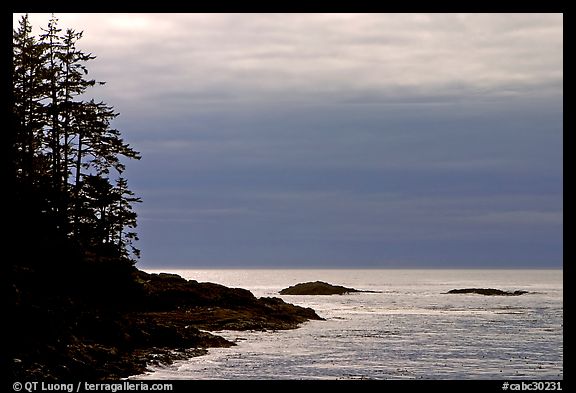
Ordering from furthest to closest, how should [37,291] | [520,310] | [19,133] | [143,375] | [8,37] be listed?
[520,310] → [19,133] → [37,291] → [143,375] → [8,37]

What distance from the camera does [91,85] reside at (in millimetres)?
54562

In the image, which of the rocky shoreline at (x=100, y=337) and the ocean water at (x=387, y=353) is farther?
the ocean water at (x=387, y=353)

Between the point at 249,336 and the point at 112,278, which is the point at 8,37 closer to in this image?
→ the point at 112,278

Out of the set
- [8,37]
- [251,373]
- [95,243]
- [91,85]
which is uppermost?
[91,85]

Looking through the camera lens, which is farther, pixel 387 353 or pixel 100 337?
pixel 387 353

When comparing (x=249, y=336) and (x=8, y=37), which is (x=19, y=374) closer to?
(x=8, y=37)

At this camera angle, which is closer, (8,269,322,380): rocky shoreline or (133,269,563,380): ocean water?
(8,269,322,380): rocky shoreline

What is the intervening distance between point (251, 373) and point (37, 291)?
429 inches

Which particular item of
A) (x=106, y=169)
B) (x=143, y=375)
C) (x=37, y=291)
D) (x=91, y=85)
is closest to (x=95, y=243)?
(x=106, y=169)
